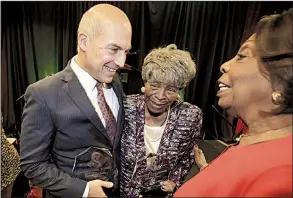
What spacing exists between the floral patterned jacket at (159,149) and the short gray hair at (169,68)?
0.43 feet

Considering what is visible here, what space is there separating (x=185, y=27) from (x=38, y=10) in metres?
1.93

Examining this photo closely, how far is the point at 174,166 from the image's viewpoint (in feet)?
5.26

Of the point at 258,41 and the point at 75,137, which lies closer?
the point at 258,41

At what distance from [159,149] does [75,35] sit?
334 centimetres

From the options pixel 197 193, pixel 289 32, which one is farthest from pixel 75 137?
pixel 289 32

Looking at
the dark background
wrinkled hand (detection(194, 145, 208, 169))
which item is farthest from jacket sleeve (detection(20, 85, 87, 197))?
the dark background

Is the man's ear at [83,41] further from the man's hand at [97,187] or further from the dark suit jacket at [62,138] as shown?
the man's hand at [97,187]

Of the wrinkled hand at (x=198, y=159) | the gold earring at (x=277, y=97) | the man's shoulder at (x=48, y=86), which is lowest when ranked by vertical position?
the wrinkled hand at (x=198, y=159)

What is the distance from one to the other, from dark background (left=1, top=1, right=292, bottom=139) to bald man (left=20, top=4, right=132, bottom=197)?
3230 millimetres

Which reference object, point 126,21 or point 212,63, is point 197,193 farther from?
point 212,63

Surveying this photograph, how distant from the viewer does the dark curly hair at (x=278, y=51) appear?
74 cm

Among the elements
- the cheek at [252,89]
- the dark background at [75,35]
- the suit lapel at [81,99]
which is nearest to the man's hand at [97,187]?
the suit lapel at [81,99]

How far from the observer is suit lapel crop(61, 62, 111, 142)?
4.16 ft

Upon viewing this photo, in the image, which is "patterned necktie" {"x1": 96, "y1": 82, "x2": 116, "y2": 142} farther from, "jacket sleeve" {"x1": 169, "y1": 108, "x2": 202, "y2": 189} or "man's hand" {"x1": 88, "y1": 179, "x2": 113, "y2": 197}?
"jacket sleeve" {"x1": 169, "y1": 108, "x2": 202, "y2": 189}
